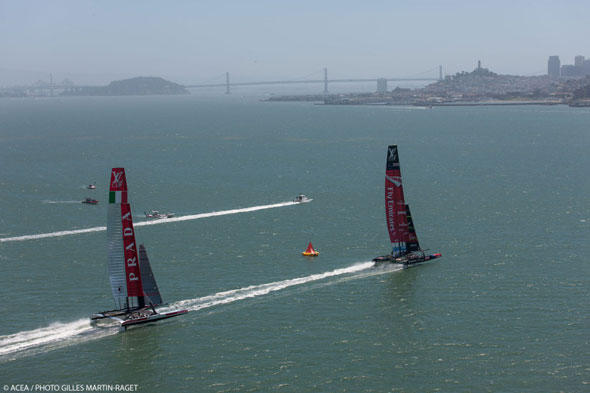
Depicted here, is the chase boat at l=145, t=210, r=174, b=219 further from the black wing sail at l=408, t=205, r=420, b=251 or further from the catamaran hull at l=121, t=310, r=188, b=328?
the catamaran hull at l=121, t=310, r=188, b=328

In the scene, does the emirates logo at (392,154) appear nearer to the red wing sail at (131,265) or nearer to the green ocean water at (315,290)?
the green ocean water at (315,290)

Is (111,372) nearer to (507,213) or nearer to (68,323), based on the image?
(68,323)

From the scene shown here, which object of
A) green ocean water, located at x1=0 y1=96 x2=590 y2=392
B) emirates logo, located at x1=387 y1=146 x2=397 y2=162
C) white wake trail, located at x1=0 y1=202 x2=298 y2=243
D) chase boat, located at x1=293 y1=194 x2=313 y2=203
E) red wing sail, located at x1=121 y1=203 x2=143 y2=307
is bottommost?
green ocean water, located at x1=0 y1=96 x2=590 y2=392

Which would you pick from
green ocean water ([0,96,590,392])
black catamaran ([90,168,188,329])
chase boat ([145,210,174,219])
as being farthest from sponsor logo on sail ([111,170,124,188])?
chase boat ([145,210,174,219])

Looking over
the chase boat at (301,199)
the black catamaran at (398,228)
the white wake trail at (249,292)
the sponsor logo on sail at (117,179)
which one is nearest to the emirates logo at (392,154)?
the black catamaran at (398,228)

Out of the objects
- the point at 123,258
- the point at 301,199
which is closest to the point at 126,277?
the point at 123,258

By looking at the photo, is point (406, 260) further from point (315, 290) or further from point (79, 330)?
point (79, 330)
